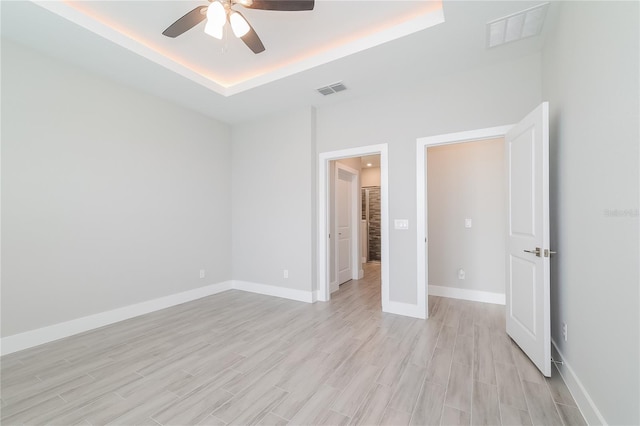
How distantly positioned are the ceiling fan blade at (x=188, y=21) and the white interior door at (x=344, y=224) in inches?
121

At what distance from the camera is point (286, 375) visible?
2.05 metres

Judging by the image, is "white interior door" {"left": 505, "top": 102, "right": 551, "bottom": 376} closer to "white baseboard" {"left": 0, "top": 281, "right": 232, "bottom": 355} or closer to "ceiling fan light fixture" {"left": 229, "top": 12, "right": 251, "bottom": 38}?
"ceiling fan light fixture" {"left": 229, "top": 12, "right": 251, "bottom": 38}

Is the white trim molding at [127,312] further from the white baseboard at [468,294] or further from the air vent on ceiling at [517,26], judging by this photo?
the air vent on ceiling at [517,26]

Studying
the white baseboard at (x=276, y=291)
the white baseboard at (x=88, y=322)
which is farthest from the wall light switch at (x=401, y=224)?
the white baseboard at (x=88, y=322)

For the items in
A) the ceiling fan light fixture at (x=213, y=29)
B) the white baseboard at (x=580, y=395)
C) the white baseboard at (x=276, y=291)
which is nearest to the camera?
the white baseboard at (x=580, y=395)

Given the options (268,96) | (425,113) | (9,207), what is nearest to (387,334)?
(425,113)

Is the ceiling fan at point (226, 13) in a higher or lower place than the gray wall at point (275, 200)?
higher

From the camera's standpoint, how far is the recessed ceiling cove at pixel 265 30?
2305 mm

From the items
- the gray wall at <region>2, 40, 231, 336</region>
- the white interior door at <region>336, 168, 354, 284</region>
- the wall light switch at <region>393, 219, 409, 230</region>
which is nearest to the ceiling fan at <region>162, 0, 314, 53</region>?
the gray wall at <region>2, 40, 231, 336</region>

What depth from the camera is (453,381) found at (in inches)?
77.0

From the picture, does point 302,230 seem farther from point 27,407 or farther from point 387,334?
point 27,407

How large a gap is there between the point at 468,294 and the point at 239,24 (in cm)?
430

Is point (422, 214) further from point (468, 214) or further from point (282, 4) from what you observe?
point (282, 4)

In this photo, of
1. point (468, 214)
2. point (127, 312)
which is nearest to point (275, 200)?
point (127, 312)
